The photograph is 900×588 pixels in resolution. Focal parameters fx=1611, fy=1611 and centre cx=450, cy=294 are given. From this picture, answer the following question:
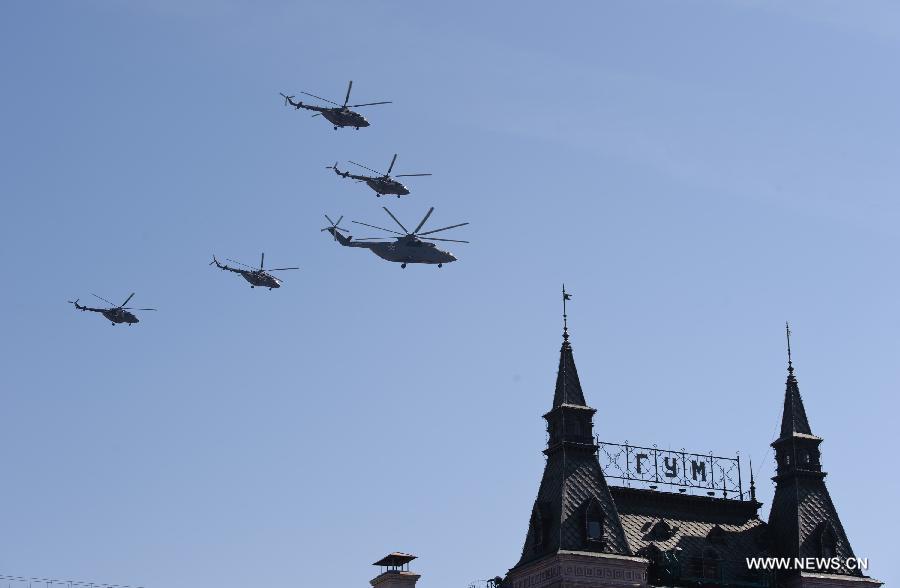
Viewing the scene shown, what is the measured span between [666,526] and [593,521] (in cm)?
793

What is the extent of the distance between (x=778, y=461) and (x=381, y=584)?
31.6 meters

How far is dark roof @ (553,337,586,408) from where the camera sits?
379 ft

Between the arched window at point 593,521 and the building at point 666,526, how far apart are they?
0.07 meters

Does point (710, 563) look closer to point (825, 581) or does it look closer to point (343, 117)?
point (825, 581)

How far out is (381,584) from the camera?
116 m

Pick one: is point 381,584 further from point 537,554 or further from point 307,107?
point 307,107

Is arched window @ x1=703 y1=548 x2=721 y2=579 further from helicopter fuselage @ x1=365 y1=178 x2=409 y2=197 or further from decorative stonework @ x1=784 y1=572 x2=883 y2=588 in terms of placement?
helicopter fuselage @ x1=365 y1=178 x2=409 y2=197

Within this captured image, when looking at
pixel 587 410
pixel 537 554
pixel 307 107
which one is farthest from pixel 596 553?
pixel 307 107

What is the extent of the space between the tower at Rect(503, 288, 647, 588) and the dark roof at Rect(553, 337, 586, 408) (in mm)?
72

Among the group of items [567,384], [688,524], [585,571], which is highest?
[567,384]

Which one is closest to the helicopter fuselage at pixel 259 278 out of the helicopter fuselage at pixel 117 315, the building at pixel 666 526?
the helicopter fuselage at pixel 117 315

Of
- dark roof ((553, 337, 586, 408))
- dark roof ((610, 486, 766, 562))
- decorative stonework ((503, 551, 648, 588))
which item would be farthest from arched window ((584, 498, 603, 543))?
dark roof ((553, 337, 586, 408))

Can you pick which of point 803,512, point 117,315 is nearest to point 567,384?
point 803,512

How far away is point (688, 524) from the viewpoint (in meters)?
116
